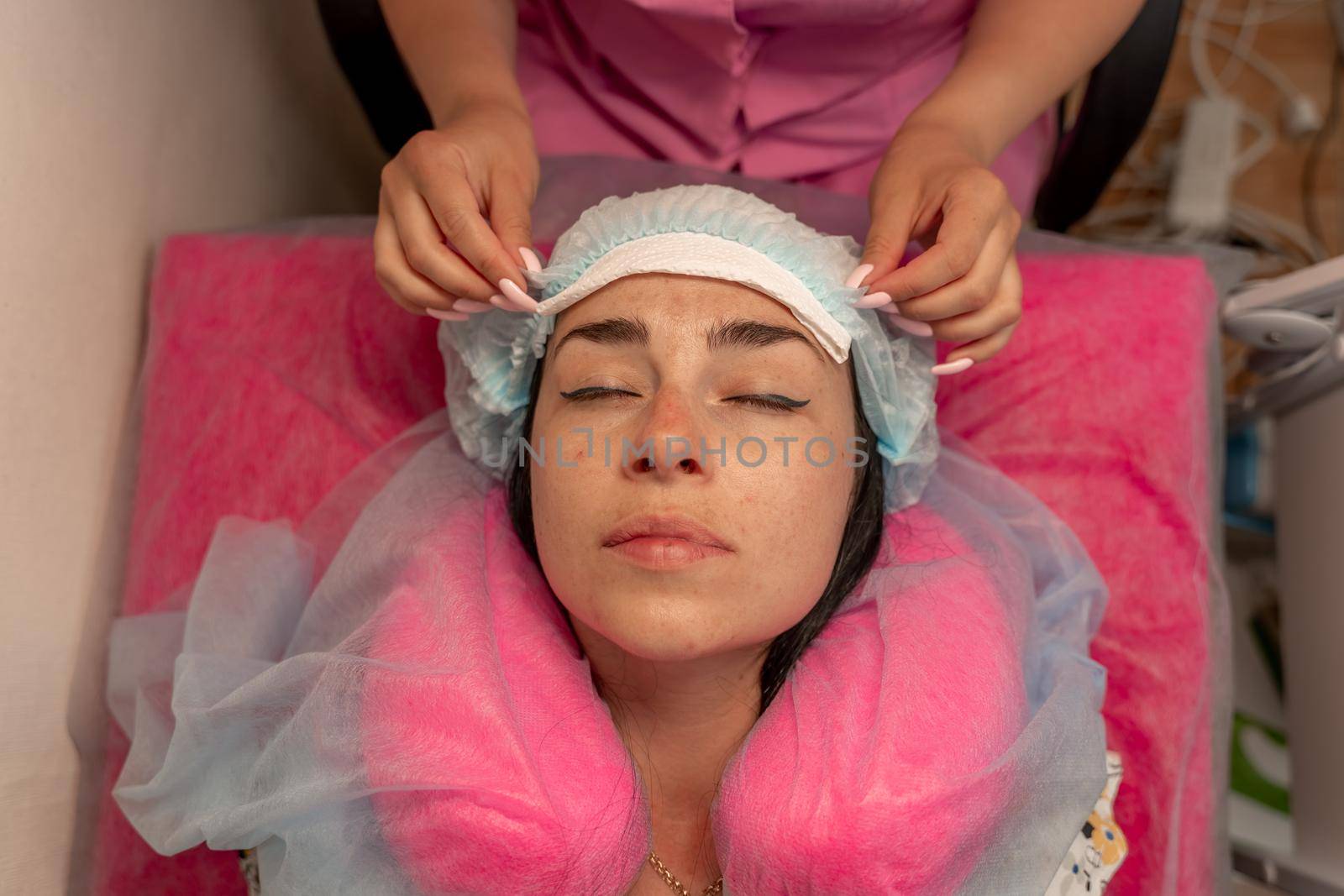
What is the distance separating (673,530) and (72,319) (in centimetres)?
76

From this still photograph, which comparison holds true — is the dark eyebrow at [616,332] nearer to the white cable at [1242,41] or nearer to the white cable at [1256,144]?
the white cable at [1256,144]

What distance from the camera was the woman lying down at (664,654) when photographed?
914mm

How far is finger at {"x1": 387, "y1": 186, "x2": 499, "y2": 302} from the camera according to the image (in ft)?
3.24

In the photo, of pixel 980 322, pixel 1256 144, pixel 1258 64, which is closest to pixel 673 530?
pixel 980 322

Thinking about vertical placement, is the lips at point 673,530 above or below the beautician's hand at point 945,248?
below

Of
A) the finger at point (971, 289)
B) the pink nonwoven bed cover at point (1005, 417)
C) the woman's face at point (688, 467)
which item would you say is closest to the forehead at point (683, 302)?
the woman's face at point (688, 467)

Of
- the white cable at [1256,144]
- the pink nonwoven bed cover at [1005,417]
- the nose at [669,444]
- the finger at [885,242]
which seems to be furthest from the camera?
the white cable at [1256,144]

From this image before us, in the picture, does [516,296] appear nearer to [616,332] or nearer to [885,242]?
[616,332]

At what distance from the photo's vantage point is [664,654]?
0.89 metres

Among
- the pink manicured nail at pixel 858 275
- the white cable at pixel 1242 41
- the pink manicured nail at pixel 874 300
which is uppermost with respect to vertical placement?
the white cable at pixel 1242 41

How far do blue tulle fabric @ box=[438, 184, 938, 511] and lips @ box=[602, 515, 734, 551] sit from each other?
26 centimetres

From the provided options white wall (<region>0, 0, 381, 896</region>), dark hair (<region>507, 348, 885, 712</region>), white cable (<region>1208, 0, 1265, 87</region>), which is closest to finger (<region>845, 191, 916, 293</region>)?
dark hair (<region>507, 348, 885, 712</region>)

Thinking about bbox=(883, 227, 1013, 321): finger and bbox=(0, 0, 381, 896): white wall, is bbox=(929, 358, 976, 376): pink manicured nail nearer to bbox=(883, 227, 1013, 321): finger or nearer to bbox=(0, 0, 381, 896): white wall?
bbox=(883, 227, 1013, 321): finger

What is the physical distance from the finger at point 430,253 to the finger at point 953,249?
38 cm
